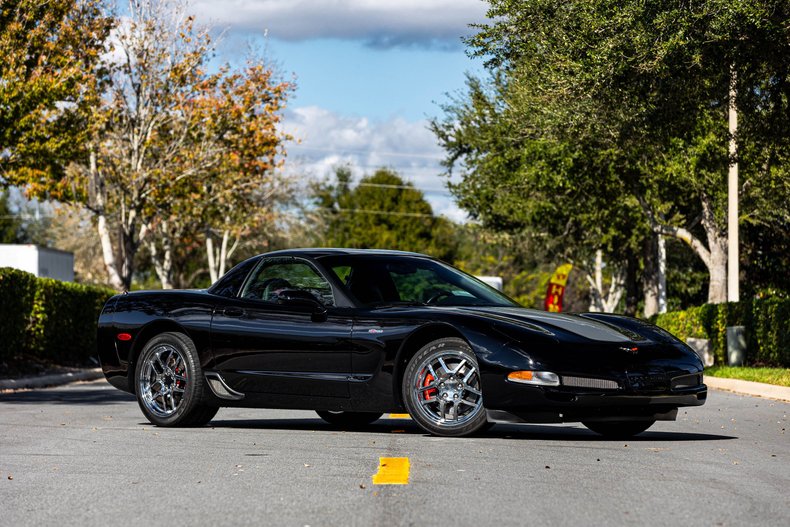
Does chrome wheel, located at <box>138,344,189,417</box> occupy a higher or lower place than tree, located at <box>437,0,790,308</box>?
lower

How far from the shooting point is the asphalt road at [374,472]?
20.3ft

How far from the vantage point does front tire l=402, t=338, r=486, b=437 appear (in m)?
9.32

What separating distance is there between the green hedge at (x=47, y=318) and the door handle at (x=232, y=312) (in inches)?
437

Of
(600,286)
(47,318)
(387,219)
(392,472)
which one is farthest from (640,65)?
(387,219)

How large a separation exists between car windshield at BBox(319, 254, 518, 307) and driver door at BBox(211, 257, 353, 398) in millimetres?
225

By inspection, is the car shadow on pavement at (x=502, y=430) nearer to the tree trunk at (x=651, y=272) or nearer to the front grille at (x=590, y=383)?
the front grille at (x=590, y=383)

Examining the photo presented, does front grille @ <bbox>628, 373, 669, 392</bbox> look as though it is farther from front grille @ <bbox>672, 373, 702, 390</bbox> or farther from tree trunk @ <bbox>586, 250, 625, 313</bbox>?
tree trunk @ <bbox>586, 250, 625, 313</bbox>

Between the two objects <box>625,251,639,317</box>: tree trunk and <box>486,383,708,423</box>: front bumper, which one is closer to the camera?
<box>486,383,708,423</box>: front bumper

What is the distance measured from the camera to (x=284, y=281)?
10.7 metres

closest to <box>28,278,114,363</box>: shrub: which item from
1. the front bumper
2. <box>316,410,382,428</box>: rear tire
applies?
<box>316,410,382,428</box>: rear tire

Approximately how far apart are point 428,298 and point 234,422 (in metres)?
2.64

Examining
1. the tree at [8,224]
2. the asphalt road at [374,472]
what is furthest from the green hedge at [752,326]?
the tree at [8,224]

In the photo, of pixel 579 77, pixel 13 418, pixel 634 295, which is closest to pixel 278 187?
pixel 634 295

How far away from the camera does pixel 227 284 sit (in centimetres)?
1102
